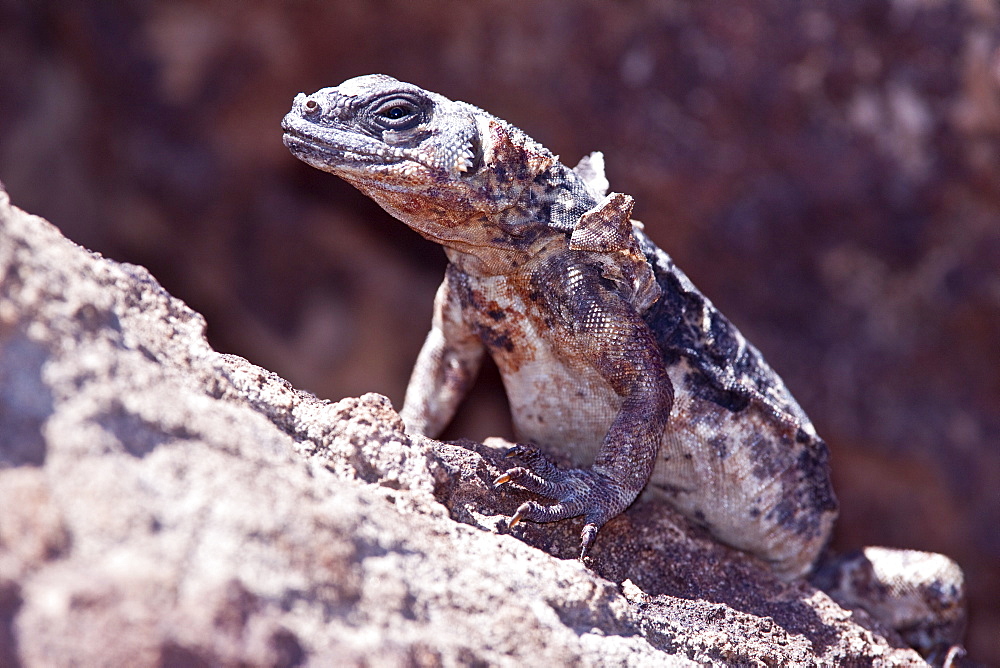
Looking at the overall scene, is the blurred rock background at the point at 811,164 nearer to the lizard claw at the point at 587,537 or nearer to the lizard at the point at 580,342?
the lizard at the point at 580,342

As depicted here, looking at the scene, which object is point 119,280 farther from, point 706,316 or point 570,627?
point 706,316

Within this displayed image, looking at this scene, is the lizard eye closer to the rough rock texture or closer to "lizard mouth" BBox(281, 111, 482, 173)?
"lizard mouth" BBox(281, 111, 482, 173)

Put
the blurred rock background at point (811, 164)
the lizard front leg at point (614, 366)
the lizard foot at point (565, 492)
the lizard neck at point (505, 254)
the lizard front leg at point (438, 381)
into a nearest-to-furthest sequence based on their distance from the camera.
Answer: the lizard foot at point (565, 492), the lizard front leg at point (614, 366), the lizard neck at point (505, 254), the lizard front leg at point (438, 381), the blurred rock background at point (811, 164)

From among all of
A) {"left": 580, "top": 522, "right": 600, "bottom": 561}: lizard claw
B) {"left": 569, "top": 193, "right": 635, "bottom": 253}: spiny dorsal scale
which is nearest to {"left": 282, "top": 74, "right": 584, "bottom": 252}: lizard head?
{"left": 569, "top": 193, "right": 635, "bottom": 253}: spiny dorsal scale

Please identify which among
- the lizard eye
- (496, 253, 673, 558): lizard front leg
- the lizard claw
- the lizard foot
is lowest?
the lizard claw

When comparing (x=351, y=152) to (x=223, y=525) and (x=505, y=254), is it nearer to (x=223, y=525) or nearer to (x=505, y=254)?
(x=505, y=254)

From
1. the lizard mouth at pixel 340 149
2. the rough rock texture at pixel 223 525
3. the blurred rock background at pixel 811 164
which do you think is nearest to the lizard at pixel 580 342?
the lizard mouth at pixel 340 149

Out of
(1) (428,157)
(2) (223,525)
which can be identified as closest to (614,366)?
(1) (428,157)
